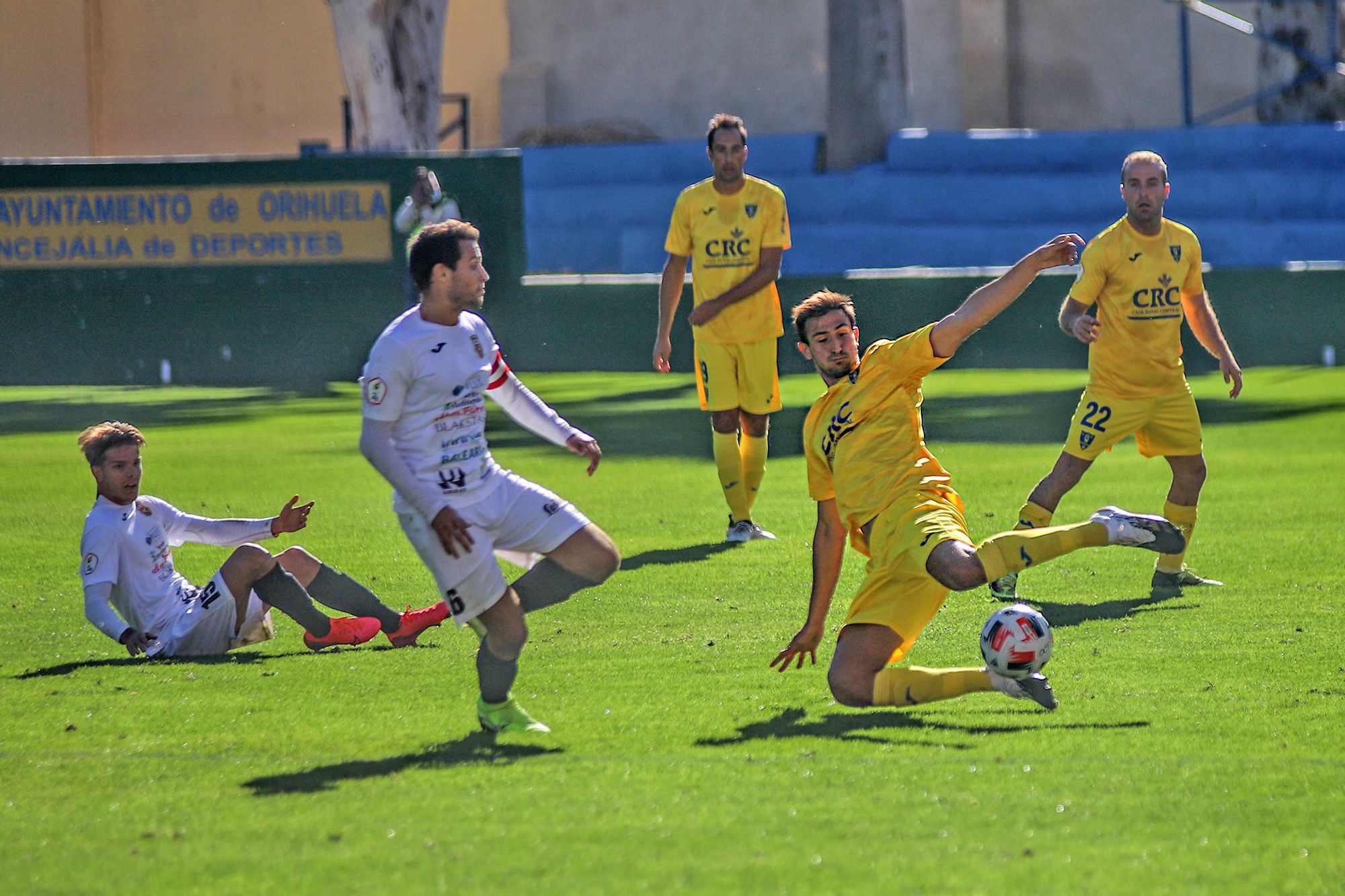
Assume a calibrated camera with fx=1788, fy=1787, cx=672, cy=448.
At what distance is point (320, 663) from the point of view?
697 cm

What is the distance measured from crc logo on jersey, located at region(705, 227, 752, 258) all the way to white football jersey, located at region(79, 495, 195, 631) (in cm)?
407

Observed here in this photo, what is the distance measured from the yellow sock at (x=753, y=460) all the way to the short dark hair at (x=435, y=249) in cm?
448

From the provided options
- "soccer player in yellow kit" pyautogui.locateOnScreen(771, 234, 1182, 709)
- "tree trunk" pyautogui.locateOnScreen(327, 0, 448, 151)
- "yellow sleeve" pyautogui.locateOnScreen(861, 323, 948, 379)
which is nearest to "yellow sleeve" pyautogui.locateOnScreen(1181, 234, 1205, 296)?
"soccer player in yellow kit" pyautogui.locateOnScreen(771, 234, 1182, 709)

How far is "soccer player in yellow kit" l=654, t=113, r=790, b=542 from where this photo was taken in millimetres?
10102

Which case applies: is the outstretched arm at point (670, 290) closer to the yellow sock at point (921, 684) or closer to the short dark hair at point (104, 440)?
the short dark hair at point (104, 440)

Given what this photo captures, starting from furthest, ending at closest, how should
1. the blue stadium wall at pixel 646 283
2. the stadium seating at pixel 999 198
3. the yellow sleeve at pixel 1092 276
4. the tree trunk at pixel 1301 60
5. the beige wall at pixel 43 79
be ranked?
the beige wall at pixel 43 79 < the tree trunk at pixel 1301 60 < the stadium seating at pixel 999 198 < the blue stadium wall at pixel 646 283 < the yellow sleeve at pixel 1092 276

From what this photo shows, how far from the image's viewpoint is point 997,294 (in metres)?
5.77

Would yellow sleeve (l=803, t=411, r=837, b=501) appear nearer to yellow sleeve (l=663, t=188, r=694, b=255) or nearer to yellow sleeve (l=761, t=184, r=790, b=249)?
yellow sleeve (l=761, t=184, r=790, b=249)

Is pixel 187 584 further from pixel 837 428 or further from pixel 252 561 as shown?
pixel 837 428

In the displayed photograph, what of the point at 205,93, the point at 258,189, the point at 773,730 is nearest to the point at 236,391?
the point at 258,189

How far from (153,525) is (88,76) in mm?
33794

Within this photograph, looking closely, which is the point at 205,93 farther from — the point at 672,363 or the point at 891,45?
the point at 672,363

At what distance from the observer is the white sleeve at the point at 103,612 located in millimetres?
6703

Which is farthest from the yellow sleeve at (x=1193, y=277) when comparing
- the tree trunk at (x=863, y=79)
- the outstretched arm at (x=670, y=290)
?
the tree trunk at (x=863, y=79)
